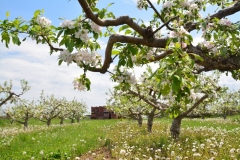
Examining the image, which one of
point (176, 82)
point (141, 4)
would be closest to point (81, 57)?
point (176, 82)

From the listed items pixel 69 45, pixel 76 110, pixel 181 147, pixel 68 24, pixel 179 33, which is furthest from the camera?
pixel 76 110

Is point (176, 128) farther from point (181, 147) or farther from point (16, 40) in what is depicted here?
point (16, 40)

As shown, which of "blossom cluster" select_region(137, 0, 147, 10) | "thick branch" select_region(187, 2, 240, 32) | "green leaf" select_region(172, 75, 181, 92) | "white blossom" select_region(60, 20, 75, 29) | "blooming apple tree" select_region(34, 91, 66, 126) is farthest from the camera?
"blooming apple tree" select_region(34, 91, 66, 126)

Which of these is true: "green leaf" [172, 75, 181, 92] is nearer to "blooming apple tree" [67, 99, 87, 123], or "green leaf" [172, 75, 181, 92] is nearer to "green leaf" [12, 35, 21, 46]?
"green leaf" [12, 35, 21, 46]

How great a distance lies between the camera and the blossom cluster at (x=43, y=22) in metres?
3.78

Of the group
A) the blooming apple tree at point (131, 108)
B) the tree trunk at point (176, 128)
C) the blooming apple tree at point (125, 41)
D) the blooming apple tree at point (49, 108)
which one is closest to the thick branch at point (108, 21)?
the blooming apple tree at point (125, 41)

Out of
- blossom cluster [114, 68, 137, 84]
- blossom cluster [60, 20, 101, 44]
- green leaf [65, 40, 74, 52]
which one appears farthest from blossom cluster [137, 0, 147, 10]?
green leaf [65, 40, 74, 52]

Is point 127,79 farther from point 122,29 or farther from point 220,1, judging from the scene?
point 220,1

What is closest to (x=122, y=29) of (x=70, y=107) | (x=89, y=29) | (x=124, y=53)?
(x=124, y=53)

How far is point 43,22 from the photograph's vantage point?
3.81 metres

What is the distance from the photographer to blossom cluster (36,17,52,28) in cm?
378

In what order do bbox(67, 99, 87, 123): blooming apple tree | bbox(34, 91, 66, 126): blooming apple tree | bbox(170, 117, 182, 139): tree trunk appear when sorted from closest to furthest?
1. bbox(170, 117, 182, 139): tree trunk
2. bbox(34, 91, 66, 126): blooming apple tree
3. bbox(67, 99, 87, 123): blooming apple tree

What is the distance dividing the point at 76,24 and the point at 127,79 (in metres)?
1.37

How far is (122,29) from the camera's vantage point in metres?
4.12
